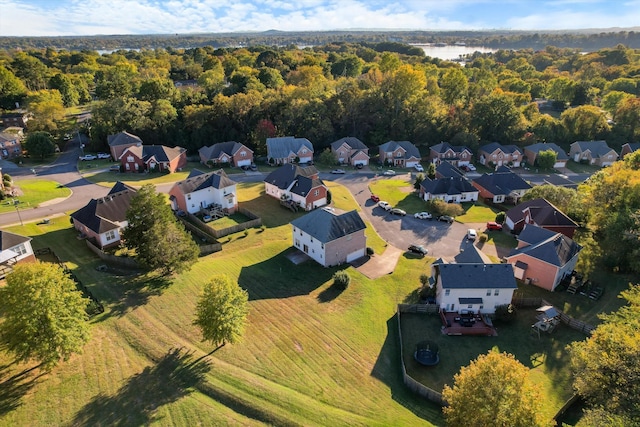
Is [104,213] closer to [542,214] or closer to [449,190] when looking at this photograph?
[449,190]

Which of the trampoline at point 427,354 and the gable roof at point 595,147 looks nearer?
the trampoline at point 427,354

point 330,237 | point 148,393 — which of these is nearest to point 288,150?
point 330,237

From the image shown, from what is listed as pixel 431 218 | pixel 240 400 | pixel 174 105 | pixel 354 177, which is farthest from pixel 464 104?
pixel 240 400

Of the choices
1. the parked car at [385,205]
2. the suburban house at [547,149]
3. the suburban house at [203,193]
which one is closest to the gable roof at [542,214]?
the parked car at [385,205]

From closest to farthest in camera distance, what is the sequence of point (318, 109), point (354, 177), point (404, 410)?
1. point (404, 410)
2. point (354, 177)
3. point (318, 109)

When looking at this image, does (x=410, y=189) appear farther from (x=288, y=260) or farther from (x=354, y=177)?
(x=288, y=260)

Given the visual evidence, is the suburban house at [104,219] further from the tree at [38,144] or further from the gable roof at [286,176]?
the tree at [38,144]
